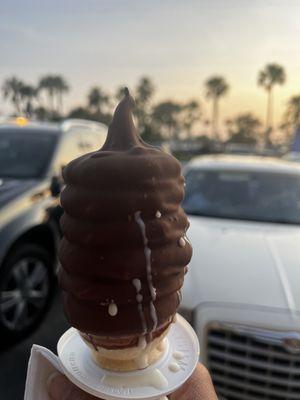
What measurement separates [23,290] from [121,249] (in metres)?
2.99

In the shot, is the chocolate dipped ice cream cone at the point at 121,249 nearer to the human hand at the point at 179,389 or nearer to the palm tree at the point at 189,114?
the human hand at the point at 179,389

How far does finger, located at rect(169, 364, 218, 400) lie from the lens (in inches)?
45.8

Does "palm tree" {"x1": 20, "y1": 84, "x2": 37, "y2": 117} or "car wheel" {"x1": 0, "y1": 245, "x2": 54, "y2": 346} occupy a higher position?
"palm tree" {"x1": 20, "y1": 84, "x2": 37, "y2": 117}

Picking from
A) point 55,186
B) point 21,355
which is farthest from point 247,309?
point 55,186

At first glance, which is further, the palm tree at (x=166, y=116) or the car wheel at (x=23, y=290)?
the palm tree at (x=166, y=116)

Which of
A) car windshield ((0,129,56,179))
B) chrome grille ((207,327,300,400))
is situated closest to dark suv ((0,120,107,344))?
car windshield ((0,129,56,179))

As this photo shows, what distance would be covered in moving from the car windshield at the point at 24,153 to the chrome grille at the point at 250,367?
265 cm

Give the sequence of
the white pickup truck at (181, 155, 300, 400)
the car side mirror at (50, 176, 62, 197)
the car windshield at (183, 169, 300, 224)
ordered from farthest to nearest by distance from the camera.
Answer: the car side mirror at (50, 176, 62, 197)
the car windshield at (183, 169, 300, 224)
the white pickup truck at (181, 155, 300, 400)

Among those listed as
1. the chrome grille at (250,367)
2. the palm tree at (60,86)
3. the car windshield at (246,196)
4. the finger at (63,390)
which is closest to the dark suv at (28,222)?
the car windshield at (246,196)

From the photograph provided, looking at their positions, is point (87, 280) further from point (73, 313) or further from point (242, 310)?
point (242, 310)

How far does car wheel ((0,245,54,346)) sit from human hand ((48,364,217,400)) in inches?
98.0

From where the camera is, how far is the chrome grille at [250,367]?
2365 mm

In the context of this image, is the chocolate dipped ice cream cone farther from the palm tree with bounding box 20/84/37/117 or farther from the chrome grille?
the palm tree with bounding box 20/84/37/117

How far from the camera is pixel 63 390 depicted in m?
1.09
